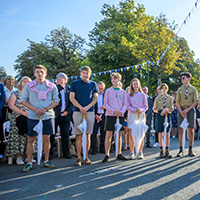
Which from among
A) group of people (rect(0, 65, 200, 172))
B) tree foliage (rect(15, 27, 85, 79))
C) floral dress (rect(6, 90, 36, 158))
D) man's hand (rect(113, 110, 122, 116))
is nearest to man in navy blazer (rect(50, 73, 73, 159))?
group of people (rect(0, 65, 200, 172))

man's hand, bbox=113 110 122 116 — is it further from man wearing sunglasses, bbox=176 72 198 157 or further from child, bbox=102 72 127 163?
man wearing sunglasses, bbox=176 72 198 157

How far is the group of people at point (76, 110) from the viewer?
16.4 feet

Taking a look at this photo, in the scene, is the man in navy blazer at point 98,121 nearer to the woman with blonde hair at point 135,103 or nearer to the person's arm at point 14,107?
the woman with blonde hair at point 135,103

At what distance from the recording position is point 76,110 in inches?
214

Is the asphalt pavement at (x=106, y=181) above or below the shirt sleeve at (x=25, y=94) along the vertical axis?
below

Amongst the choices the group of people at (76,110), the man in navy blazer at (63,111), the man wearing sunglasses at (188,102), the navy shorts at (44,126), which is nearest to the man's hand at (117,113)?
the group of people at (76,110)

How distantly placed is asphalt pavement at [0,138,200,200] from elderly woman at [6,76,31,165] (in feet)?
0.96

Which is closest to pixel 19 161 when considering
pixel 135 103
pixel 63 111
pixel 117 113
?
pixel 63 111

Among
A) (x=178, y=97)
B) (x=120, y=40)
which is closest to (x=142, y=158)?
(x=178, y=97)

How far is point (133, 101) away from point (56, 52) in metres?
31.5

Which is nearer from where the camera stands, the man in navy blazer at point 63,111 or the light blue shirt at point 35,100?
the light blue shirt at point 35,100

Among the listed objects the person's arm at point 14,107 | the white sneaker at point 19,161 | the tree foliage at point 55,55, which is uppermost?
the tree foliage at point 55,55

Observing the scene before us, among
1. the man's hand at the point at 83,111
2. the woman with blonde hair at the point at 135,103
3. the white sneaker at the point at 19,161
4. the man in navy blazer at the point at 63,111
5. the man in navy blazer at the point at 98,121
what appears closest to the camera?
the man's hand at the point at 83,111

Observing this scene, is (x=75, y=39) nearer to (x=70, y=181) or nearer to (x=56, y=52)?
(x=56, y=52)
